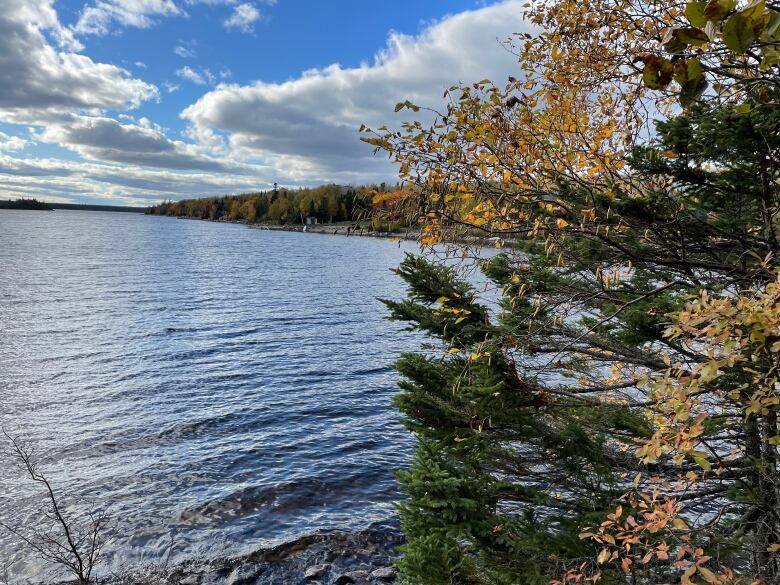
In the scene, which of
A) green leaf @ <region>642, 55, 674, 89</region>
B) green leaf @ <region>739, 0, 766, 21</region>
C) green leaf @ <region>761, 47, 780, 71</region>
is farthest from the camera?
green leaf @ <region>761, 47, 780, 71</region>

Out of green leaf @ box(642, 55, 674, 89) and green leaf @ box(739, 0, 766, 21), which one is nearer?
green leaf @ box(739, 0, 766, 21)

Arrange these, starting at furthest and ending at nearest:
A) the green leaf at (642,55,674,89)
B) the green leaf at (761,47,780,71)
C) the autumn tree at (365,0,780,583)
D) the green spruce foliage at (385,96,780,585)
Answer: the green spruce foliage at (385,96,780,585) → the autumn tree at (365,0,780,583) → the green leaf at (761,47,780,71) → the green leaf at (642,55,674,89)

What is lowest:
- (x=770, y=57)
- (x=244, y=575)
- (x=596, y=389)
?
(x=244, y=575)

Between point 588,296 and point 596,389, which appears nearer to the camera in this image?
point 588,296

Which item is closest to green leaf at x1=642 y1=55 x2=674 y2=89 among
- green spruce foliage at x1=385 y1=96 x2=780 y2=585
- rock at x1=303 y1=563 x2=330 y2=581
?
green spruce foliage at x1=385 y1=96 x2=780 y2=585

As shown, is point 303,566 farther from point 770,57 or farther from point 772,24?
point 772,24

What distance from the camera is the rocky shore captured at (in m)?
9.70

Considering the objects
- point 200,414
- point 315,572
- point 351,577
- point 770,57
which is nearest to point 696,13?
point 770,57

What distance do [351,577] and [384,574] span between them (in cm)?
65

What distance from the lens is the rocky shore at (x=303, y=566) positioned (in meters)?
9.70

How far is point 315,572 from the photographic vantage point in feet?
33.0

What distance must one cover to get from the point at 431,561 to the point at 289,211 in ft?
591

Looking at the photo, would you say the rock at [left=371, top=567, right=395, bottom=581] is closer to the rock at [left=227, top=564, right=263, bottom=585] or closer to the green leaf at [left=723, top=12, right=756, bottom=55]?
the rock at [left=227, top=564, right=263, bottom=585]

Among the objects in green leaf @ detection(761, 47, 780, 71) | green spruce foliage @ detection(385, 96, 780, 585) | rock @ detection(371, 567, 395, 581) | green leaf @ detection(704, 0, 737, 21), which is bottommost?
rock @ detection(371, 567, 395, 581)
